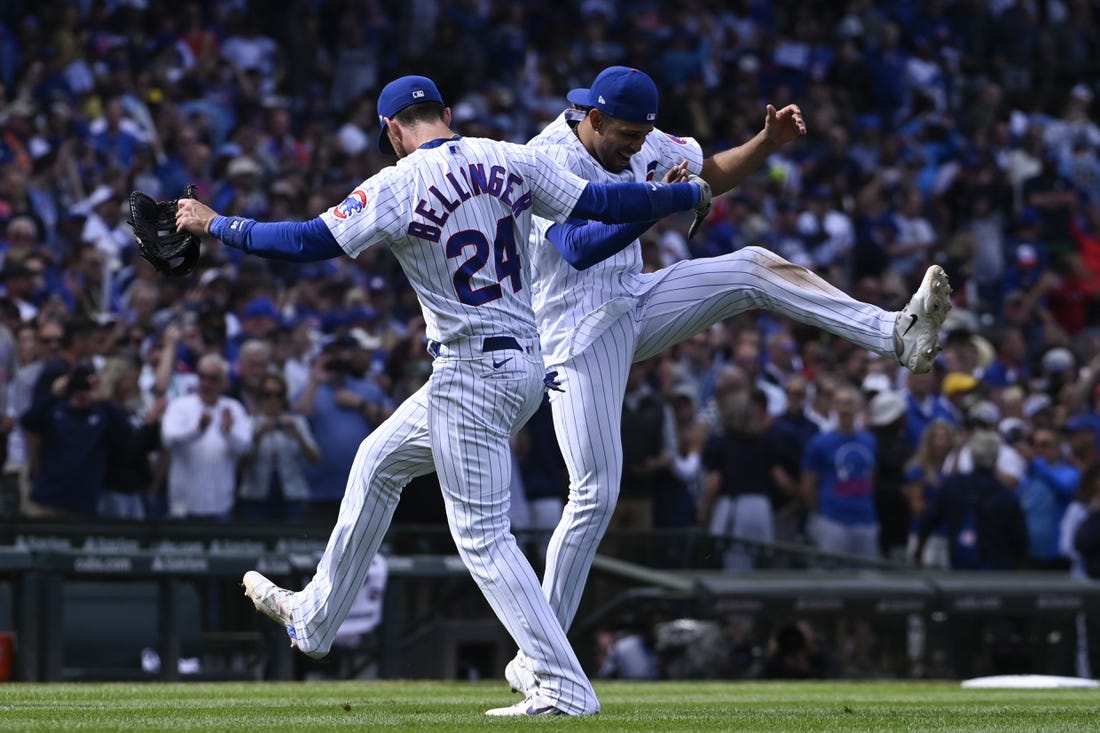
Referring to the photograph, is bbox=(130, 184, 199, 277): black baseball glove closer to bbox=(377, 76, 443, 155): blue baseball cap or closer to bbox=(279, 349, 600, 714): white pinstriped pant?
bbox=(377, 76, 443, 155): blue baseball cap

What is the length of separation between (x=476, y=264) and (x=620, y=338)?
3.78 feet

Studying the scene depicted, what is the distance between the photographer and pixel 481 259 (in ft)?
21.3

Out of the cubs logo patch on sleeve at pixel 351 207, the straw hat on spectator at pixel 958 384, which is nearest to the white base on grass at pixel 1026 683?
the straw hat on spectator at pixel 958 384

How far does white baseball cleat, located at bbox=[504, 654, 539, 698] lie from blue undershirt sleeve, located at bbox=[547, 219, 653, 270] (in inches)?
57.9

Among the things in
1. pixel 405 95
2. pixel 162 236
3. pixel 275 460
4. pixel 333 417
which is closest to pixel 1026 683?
pixel 333 417

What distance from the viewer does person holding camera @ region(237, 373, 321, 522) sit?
12625mm

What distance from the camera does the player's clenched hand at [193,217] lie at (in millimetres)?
6547

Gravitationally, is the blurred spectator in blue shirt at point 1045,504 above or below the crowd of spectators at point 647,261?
below

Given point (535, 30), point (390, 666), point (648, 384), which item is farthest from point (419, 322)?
point (535, 30)

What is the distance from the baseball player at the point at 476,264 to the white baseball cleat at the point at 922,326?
3.24ft

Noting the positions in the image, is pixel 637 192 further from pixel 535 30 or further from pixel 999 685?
pixel 535 30

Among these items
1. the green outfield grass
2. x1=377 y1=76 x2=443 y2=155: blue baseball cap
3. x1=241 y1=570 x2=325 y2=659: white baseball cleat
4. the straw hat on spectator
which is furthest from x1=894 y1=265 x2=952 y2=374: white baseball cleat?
the straw hat on spectator

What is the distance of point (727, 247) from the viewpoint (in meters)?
18.7

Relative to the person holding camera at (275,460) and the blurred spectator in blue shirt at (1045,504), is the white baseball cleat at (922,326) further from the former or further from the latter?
the blurred spectator in blue shirt at (1045,504)
